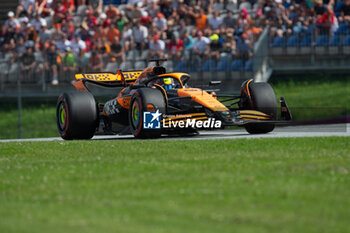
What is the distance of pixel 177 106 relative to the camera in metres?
13.6

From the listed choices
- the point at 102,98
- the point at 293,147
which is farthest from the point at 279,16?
the point at 293,147

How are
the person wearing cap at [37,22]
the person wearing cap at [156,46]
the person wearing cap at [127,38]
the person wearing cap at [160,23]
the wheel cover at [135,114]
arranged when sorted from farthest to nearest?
1. the person wearing cap at [37,22]
2. the person wearing cap at [160,23]
3. the person wearing cap at [127,38]
4. the person wearing cap at [156,46]
5. the wheel cover at [135,114]

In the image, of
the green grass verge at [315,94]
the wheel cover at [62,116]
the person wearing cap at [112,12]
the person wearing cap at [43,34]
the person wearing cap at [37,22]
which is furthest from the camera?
the person wearing cap at [37,22]

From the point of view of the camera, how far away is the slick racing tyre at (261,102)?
1404 cm

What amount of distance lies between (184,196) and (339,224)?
Answer: 1722 mm

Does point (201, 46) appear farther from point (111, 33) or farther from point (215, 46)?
point (111, 33)

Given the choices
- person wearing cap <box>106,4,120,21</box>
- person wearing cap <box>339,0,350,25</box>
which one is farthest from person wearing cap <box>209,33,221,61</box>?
person wearing cap <box>106,4,120,21</box>

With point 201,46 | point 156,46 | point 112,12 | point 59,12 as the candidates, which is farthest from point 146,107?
point 59,12

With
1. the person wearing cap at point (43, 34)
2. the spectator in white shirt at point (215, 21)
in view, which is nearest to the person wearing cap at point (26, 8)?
the person wearing cap at point (43, 34)

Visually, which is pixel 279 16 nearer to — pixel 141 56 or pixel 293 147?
pixel 141 56

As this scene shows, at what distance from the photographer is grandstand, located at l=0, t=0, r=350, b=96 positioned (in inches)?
823

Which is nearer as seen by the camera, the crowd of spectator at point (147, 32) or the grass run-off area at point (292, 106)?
the grass run-off area at point (292, 106)

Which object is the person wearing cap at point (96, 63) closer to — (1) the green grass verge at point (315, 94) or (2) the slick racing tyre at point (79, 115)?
(1) the green grass verge at point (315, 94)

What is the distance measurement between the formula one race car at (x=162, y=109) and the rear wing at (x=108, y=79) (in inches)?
0.9
